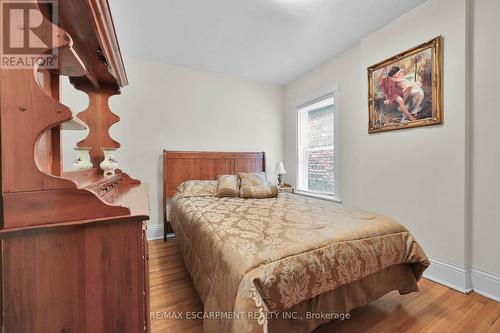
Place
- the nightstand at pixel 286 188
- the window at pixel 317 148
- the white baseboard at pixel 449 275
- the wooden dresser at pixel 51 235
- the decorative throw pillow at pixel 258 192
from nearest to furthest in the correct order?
the wooden dresser at pixel 51 235, the white baseboard at pixel 449 275, the decorative throw pillow at pixel 258 192, the window at pixel 317 148, the nightstand at pixel 286 188

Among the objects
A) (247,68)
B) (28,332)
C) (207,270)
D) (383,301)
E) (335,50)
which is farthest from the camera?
(247,68)

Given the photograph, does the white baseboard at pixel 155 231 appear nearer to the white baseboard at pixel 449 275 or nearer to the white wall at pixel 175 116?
the white wall at pixel 175 116

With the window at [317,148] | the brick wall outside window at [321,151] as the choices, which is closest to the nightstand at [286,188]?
the window at [317,148]

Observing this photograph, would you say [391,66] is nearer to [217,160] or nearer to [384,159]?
[384,159]

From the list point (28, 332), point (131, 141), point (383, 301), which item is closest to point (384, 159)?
point (383, 301)

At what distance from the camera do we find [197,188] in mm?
2973

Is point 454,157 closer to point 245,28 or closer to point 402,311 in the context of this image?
point 402,311

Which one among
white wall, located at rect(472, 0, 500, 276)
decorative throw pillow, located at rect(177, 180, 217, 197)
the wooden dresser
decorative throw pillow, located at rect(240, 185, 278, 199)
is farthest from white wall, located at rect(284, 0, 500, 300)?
the wooden dresser

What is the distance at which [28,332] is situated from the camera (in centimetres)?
68

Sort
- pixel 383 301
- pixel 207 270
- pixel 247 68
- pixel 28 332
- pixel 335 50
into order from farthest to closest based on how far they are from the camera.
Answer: pixel 247 68 → pixel 335 50 → pixel 383 301 → pixel 207 270 → pixel 28 332

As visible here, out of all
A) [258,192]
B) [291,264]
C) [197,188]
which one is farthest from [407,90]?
[197,188]

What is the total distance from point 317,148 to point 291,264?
2731 millimetres

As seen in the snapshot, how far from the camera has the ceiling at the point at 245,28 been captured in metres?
2.05

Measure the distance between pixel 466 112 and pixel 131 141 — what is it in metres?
3.63
